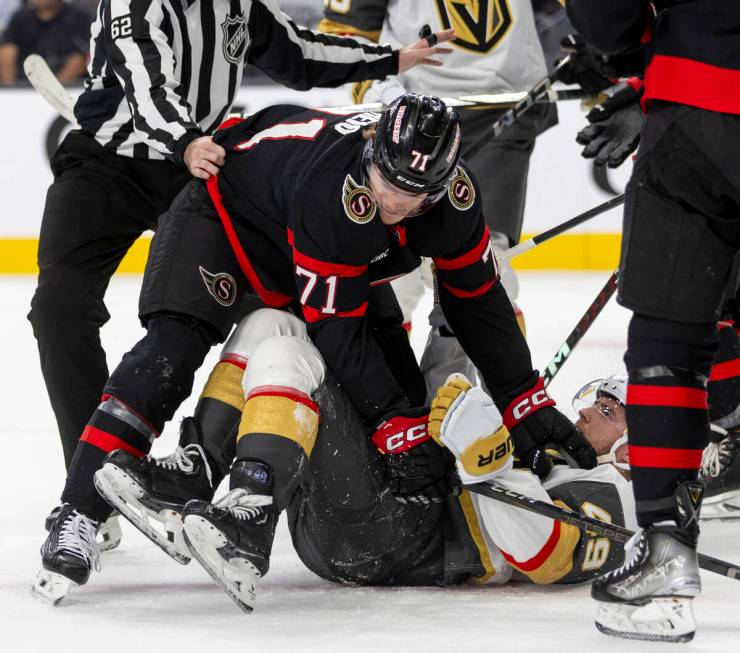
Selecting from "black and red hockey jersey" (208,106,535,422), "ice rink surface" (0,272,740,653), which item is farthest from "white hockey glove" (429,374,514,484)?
"ice rink surface" (0,272,740,653)

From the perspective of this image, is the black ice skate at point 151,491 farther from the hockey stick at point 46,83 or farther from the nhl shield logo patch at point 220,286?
the hockey stick at point 46,83

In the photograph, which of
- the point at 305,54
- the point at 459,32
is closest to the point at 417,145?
the point at 305,54

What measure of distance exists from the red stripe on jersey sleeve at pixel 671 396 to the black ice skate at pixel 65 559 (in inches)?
34.5

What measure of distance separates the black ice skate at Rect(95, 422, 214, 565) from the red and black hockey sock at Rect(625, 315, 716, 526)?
0.66 metres

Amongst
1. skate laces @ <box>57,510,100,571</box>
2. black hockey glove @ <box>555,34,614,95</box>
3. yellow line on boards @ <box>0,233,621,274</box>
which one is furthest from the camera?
yellow line on boards @ <box>0,233,621,274</box>

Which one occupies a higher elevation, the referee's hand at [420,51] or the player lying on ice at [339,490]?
the referee's hand at [420,51]

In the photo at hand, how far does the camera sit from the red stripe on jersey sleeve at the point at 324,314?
220 cm

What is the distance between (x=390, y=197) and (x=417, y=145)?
9 centimetres

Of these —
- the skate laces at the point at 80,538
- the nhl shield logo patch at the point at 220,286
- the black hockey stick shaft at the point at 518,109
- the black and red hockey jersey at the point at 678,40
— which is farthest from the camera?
the black hockey stick shaft at the point at 518,109

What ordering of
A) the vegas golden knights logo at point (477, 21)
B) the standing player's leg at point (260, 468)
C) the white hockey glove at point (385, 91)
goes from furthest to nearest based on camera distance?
the vegas golden knights logo at point (477, 21) < the white hockey glove at point (385, 91) < the standing player's leg at point (260, 468)

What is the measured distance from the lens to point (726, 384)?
2867 millimetres

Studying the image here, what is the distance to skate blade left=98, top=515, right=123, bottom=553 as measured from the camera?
264 cm

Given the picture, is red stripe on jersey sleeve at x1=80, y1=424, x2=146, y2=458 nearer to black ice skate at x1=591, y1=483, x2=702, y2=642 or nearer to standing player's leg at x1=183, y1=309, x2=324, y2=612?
standing player's leg at x1=183, y1=309, x2=324, y2=612

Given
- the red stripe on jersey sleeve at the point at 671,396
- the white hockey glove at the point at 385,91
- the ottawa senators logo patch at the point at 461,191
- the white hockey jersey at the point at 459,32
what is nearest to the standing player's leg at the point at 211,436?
the ottawa senators logo patch at the point at 461,191
